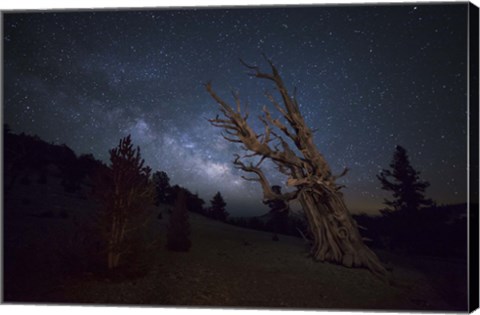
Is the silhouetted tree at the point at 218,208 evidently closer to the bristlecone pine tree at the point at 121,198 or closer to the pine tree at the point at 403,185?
the bristlecone pine tree at the point at 121,198

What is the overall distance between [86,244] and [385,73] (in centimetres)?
606

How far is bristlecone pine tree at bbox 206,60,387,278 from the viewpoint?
7.20 m

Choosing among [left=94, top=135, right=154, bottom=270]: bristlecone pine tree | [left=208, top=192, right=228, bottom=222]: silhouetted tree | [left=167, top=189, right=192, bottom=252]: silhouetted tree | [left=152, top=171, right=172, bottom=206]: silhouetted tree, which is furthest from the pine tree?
[left=94, top=135, right=154, bottom=270]: bristlecone pine tree

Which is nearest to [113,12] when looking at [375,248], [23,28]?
[23,28]

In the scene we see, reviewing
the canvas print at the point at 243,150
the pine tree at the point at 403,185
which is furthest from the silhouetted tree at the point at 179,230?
the pine tree at the point at 403,185

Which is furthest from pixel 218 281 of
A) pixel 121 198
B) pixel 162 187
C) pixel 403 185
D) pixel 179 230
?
pixel 403 185

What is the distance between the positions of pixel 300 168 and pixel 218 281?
9.82 ft

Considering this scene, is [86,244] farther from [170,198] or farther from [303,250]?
[303,250]

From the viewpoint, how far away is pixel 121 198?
5488mm

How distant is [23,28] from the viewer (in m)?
6.20

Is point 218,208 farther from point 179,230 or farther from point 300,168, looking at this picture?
point 300,168

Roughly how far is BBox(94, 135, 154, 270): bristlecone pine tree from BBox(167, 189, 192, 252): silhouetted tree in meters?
1.65

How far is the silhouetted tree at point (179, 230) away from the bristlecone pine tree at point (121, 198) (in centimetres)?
165

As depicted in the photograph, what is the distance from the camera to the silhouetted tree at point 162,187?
24.4 feet
